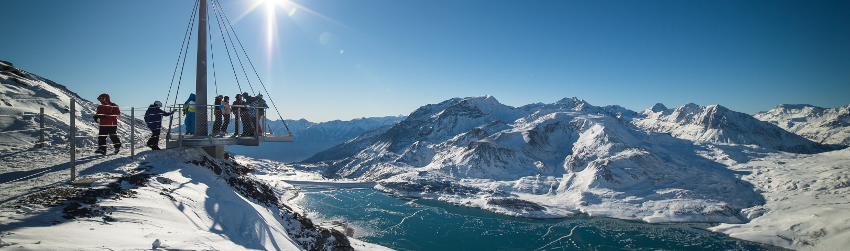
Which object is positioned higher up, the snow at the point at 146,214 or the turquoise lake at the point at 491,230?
the snow at the point at 146,214

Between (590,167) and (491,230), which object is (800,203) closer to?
(590,167)

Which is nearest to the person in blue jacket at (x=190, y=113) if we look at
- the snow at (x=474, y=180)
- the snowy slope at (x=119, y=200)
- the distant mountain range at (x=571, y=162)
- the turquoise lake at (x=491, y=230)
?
the snowy slope at (x=119, y=200)

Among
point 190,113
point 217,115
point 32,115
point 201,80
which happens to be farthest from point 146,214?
point 32,115

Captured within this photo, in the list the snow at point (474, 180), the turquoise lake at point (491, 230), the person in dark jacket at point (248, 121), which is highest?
the person in dark jacket at point (248, 121)

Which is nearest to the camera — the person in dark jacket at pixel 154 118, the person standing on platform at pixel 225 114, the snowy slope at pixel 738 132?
the person in dark jacket at pixel 154 118

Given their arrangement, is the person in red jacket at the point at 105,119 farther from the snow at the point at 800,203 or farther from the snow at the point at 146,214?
the snow at the point at 800,203

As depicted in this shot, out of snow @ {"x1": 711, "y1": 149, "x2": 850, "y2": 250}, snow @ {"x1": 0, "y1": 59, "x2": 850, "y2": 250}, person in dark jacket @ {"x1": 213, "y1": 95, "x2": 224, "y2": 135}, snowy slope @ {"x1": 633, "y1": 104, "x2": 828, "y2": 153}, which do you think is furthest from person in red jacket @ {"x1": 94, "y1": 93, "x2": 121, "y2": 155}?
snowy slope @ {"x1": 633, "y1": 104, "x2": 828, "y2": 153}
